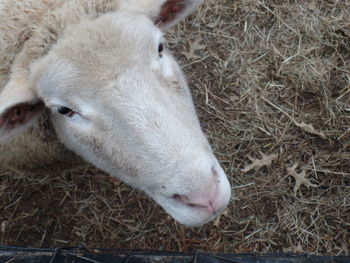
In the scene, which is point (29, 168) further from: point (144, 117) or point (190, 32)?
point (190, 32)

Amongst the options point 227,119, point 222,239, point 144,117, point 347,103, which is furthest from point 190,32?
point 144,117

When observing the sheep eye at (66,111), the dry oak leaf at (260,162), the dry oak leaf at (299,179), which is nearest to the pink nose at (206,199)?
the sheep eye at (66,111)

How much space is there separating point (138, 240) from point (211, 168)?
2.20 m

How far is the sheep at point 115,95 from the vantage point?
6.31ft

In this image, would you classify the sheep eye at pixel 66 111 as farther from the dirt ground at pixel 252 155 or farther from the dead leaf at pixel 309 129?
the dead leaf at pixel 309 129

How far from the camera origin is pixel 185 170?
186cm

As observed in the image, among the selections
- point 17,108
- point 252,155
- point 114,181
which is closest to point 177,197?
point 17,108

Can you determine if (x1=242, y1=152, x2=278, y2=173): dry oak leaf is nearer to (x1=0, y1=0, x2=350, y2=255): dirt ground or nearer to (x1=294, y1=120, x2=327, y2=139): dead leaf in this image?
(x1=0, y1=0, x2=350, y2=255): dirt ground

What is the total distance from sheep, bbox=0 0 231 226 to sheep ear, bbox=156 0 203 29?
9cm

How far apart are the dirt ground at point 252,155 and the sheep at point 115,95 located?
154cm

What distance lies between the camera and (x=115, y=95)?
1.95 metres

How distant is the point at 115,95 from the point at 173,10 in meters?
1.03

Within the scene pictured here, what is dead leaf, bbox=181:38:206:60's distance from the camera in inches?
169

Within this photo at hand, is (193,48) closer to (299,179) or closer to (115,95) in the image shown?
(299,179)
